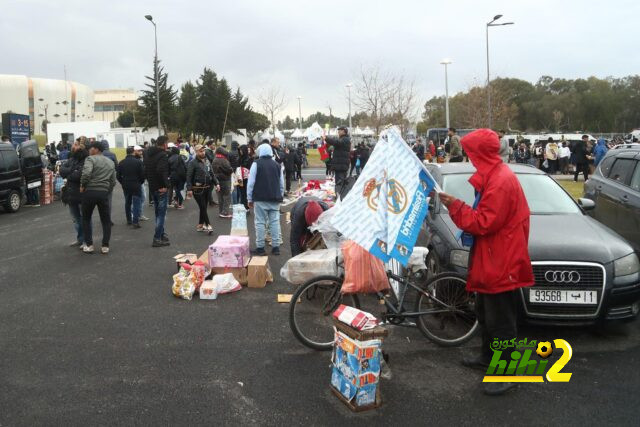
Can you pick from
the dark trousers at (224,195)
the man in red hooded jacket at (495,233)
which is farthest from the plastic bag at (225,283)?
the dark trousers at (224,195)

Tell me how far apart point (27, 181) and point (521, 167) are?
47.6 ft

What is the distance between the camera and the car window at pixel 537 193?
620 cm

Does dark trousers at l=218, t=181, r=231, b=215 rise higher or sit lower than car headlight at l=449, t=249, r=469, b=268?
higher

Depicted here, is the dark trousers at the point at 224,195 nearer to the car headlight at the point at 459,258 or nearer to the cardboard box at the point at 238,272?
the cardboard box at the point at 238,272

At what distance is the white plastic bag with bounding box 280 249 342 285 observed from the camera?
607 centimetres

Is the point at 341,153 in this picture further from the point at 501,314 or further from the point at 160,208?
the point at 501,314

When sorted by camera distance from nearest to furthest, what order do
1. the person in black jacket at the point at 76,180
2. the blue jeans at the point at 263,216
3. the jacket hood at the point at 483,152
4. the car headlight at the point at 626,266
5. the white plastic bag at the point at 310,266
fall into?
the jacket hood at the point at 483,152 → the car headlight at the point at 626,266 → the white plastic bag at the point at 310,266 → the blue jeans at the point at 263,216 → the person in black jacket at the point at 76,180

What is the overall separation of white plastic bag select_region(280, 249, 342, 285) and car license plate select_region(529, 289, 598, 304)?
2.20 meters

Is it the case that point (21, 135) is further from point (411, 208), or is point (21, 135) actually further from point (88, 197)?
point (411, 208)

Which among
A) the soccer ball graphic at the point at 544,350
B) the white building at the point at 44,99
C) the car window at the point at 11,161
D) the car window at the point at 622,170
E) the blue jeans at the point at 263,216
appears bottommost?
the soccer ball graphic at the point at 544,350

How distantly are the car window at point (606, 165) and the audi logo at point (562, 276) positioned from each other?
170 inches

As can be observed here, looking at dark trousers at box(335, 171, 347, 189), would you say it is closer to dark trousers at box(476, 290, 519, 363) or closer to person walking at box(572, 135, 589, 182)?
dark trousers at box(476, 290, 519, 363)

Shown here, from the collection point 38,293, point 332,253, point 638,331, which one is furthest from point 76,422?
point 638,331

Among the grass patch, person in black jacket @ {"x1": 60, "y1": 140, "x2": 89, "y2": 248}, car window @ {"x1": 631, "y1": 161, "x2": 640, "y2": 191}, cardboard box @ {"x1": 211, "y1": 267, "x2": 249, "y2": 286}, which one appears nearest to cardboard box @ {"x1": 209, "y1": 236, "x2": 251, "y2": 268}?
cardboard box @ {"x1": 211, "y1": 267, "x2": 249, "y2": 286}
